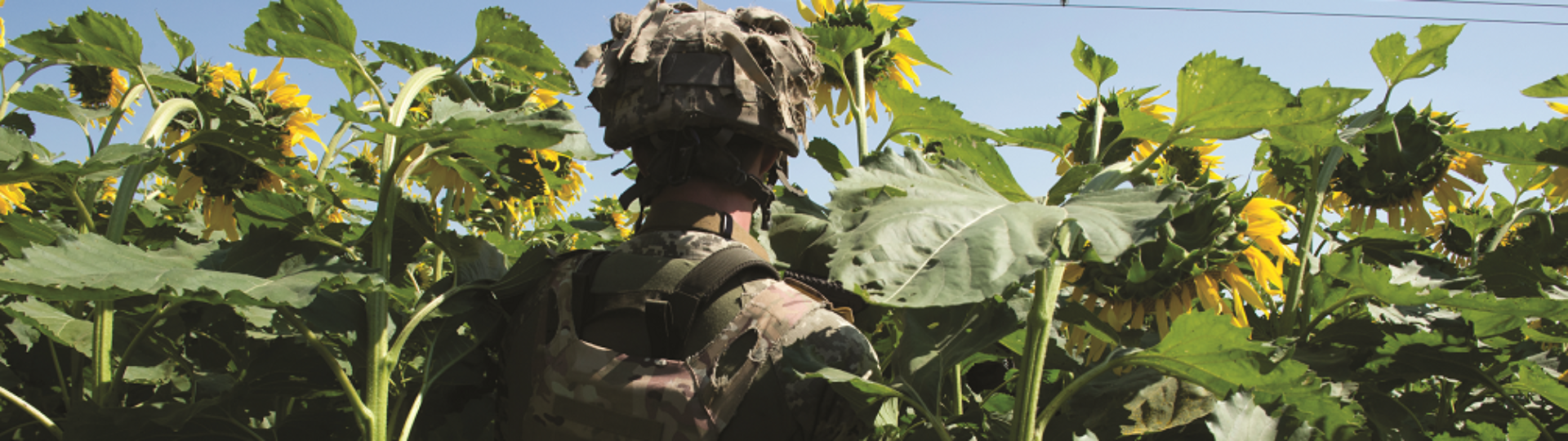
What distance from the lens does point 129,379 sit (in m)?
2.36

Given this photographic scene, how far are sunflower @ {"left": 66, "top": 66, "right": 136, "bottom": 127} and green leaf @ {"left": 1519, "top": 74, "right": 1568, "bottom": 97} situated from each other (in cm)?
554

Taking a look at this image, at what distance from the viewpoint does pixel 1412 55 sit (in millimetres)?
1778

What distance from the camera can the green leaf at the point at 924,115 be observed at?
6.78 ft

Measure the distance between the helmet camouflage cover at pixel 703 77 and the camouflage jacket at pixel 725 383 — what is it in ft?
1.29

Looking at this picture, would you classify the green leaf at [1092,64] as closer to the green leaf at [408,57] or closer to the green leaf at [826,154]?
the green leaf at [826,154]

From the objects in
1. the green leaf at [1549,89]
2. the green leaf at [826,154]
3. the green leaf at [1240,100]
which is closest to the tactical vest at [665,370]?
the green leaf at [826,154]

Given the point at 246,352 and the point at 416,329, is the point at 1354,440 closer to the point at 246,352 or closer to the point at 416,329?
the point at 416,329

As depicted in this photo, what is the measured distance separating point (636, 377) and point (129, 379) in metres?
1.64

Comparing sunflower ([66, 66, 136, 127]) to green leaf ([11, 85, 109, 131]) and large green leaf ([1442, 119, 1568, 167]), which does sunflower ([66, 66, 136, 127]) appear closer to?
green leaf ([11, 85, 109, 131])

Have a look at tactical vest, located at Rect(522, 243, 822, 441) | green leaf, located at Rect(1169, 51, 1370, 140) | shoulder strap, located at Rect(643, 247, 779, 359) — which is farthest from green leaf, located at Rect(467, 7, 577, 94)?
green leaf, located at Rect(1169, 51, 1370, 140)

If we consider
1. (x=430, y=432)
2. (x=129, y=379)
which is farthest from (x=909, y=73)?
(x=129, y=379)

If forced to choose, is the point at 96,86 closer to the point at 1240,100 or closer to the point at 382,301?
the point at 382,301

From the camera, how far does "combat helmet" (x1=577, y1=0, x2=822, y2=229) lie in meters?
2.00

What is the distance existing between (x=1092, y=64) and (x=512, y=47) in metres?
1.54
